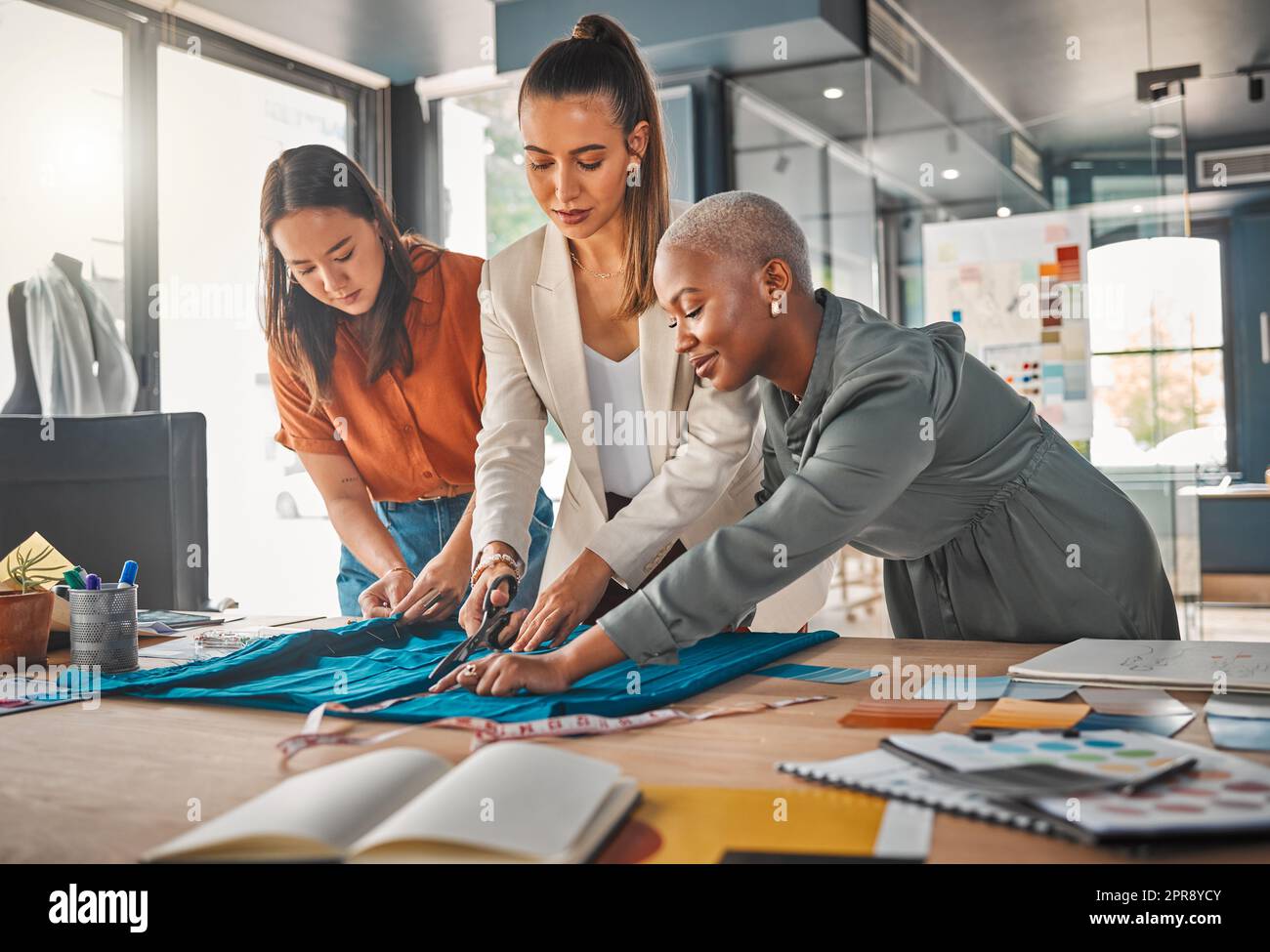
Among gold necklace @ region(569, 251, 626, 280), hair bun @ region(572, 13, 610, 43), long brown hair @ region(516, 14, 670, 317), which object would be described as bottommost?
gold necklace @ region(569, 251, 626, 280)

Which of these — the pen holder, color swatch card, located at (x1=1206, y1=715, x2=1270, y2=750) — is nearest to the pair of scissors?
the pen holder

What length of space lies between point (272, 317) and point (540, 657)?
1492mm

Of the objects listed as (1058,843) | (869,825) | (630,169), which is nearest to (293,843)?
(869,825)

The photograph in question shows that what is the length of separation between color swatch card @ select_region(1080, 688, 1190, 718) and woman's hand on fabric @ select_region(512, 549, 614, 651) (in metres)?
0.67

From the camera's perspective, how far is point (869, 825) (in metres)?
0.73

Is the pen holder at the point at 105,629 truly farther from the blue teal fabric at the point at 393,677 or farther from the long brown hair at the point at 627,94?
the long brown hair at the point at 627,94

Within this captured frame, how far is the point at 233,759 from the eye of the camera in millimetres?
980

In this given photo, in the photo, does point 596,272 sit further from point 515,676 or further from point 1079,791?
point 1079,791

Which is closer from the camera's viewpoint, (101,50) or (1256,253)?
(101,50)

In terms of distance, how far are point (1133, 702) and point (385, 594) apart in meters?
1.32

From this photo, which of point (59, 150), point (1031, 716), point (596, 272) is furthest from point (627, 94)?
point (59, 150)

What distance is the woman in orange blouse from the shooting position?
2.34 metres

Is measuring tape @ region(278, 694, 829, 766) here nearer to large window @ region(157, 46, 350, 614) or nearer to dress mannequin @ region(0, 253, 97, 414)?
dress mannequin @ region(0, 253, 97, 414)
